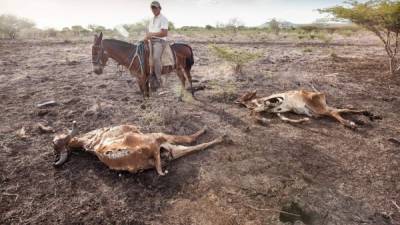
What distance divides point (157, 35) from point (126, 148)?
3880 millimetres

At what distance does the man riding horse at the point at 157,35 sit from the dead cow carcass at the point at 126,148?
319cm

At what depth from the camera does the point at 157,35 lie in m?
7.42

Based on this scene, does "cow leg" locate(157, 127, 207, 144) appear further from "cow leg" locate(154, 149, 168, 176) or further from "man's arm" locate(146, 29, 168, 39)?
"man's arm" locate(146, 29, 168, 39)

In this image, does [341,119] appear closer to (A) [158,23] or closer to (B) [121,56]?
(A) [158,23]

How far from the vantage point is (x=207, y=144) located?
5289 mm

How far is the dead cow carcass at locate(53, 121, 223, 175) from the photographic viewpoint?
431 cm

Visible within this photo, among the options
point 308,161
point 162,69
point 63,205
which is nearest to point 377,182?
point 308,161

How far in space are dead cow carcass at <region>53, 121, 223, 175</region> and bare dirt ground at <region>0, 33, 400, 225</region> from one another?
0.19 m

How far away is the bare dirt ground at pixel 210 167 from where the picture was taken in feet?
12.6

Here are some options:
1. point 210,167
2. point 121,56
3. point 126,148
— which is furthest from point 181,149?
point 121,56

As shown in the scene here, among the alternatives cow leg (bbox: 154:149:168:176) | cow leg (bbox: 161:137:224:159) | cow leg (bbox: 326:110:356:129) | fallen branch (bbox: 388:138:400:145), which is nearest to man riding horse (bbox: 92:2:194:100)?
cow leg (bbox: 161:137:224:159)

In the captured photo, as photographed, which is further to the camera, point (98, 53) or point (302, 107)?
point (98, 53)

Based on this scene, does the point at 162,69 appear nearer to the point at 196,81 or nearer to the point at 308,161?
the point at 196,81

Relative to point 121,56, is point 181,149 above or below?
below
